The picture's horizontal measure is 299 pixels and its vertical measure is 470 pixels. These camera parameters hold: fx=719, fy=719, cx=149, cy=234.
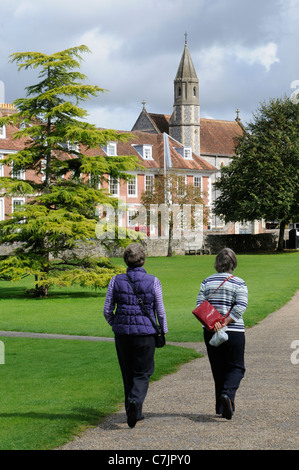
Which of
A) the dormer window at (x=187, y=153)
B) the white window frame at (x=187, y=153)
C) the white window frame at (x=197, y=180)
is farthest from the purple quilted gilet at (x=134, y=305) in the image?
the dormer window at (x=187, y=153)

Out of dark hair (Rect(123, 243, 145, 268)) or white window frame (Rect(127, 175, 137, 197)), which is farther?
white window frame (Rect(127, 175, 137, 197))

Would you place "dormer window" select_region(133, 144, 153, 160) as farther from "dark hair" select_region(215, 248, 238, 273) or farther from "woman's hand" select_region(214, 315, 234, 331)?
"woman's hand" select_region(214, 315, 234, 331)

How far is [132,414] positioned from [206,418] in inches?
34.2

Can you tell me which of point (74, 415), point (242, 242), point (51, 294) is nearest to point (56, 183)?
point (51, 294)

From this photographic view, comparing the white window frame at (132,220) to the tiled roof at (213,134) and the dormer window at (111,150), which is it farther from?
the tiled roof at (213,134)

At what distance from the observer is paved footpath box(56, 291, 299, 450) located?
6.73m

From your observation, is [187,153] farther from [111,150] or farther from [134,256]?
[134,256]

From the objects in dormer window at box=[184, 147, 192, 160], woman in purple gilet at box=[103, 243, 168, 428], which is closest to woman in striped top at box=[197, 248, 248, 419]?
woman in purple gilet at box=[103, 243, 168, 428]

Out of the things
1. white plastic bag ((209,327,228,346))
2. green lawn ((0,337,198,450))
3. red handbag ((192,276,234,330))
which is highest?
red handbag ((192,276,234,330))

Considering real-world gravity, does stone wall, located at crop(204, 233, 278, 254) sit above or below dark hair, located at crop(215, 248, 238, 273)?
below

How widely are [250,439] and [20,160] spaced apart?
69.5ft

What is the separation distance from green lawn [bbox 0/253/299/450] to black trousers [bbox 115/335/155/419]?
0.65m

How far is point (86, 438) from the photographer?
7129mm
